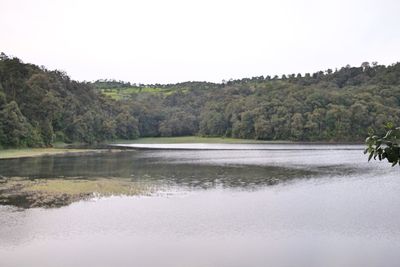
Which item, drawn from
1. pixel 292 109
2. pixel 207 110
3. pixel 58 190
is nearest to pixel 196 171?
pixel 58 190

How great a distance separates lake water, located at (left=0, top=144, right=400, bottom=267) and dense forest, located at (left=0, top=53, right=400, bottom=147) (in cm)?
4988

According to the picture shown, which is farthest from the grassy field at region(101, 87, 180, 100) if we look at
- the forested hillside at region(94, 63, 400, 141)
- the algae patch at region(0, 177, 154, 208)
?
the algae patch at region(0, 177, 154, 208)

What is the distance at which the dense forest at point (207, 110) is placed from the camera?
8512 centimetres

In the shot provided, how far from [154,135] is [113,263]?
126 meters

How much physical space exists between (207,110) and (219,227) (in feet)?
402

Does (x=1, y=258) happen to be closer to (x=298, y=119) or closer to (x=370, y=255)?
(x=370, y=255)

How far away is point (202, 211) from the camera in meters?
23.9

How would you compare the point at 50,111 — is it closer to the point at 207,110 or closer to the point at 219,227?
the point at 207,110

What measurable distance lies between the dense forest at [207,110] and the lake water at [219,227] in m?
49.9

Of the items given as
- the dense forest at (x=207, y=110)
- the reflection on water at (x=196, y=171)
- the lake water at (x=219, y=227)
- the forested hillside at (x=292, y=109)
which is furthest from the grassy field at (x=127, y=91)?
the lake water at (x=219, y=227)

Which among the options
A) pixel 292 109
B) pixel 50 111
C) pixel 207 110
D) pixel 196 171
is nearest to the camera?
pixel 196 171

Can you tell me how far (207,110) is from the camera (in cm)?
14225

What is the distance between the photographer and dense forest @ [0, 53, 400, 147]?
85.1 metres

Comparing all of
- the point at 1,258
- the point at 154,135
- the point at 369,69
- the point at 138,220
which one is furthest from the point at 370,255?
the point at 369,69
